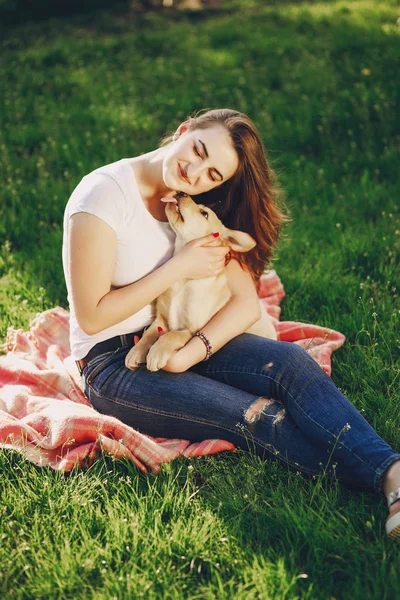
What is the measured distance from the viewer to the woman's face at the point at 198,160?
283cm

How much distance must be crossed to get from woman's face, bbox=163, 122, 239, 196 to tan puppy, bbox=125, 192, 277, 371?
0.13m

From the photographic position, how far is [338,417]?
2.68 m

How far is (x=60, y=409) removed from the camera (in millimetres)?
2998

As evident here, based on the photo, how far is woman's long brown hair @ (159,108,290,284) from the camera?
2965 mm

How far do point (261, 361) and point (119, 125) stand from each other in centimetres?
402

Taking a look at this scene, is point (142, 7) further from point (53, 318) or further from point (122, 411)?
point (122, 411)

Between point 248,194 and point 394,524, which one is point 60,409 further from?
point 394,524

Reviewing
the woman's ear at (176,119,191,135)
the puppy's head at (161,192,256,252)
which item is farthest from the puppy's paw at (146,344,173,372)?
the woman's ear at (176,119,191,135)

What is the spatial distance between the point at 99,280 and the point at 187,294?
46 cm

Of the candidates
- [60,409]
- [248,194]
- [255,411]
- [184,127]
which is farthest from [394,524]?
[184,127]

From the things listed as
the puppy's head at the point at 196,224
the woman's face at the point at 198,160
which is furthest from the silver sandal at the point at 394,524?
the woman's face at the point at 198,160

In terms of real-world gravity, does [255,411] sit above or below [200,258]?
below

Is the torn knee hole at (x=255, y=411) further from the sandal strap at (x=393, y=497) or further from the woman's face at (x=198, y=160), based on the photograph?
the woman's face at (x=198, y=160)

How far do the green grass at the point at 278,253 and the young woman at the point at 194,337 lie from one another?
18 centimetres
